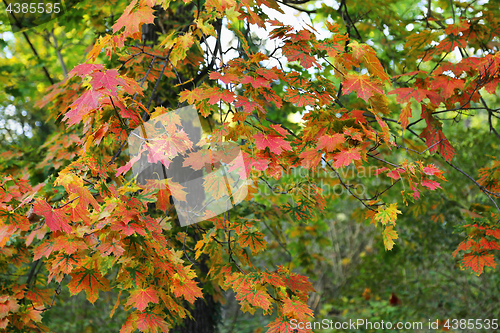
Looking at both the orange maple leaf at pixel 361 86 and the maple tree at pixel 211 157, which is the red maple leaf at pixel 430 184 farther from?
the orange maple leaf at pixel 361 86

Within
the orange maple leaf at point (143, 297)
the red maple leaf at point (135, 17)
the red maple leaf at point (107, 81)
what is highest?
the red maple leaf at point (135, 17)

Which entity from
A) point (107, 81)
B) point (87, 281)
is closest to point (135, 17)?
point (107, 81)

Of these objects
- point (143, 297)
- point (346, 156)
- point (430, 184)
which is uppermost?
point (346, 156)

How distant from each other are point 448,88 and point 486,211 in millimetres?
1548

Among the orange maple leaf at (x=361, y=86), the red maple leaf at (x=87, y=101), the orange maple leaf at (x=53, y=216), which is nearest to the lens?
the red maple leaf at (x=87, y=101)

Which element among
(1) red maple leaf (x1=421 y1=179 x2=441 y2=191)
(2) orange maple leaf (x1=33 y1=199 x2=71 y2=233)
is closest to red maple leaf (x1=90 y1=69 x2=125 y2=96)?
(2) orange maple leaf (x1=33 y1=199 x2=71 y2=233)

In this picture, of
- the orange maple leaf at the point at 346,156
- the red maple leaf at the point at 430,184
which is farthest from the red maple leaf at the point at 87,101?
the red maple leaf at the point at 430,184

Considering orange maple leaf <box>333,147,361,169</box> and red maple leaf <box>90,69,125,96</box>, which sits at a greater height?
red maple leaf <box>90,69,125,96</box>

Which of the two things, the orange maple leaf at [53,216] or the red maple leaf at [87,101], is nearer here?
the red maple leaf at [87,101]

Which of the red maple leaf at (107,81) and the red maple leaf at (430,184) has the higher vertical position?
the red maple leaf at (107,81)

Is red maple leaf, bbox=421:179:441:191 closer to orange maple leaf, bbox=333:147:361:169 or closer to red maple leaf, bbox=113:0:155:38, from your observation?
orange maple leaf, bbox=333:147:361:169

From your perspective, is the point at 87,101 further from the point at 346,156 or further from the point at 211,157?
the point at 346,156

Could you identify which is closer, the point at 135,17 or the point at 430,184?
the point at 135,17

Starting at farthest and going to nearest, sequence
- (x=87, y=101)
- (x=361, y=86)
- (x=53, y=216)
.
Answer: (x=361, y=86), (x=53, y=216), (x=87, y=101)
